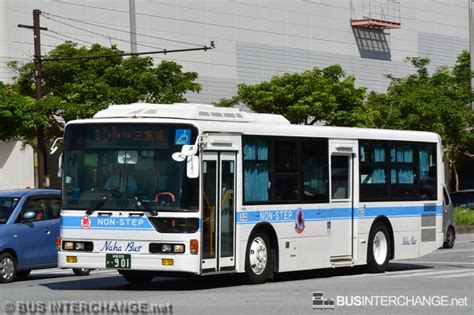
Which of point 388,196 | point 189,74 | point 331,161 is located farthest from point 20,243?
point 189,74

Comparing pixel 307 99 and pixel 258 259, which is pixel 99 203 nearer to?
pixel 258 259

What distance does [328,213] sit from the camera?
2066cm

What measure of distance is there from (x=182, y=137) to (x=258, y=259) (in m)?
2.63

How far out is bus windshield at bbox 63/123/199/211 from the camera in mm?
17422

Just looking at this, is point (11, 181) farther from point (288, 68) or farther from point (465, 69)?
point (465, 69)

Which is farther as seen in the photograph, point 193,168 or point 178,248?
point 178,248

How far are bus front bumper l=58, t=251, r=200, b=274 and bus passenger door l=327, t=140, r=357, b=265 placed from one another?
419cm

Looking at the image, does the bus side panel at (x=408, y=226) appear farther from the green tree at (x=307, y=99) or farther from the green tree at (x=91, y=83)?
the green tree at (x=307, y=99)

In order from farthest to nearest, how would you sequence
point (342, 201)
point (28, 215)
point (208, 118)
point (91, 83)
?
point (91, 83)
point (342, 201)
point (28, 215)
point (208, 118)

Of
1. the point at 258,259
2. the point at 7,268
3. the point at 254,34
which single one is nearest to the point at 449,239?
the point at 258,259

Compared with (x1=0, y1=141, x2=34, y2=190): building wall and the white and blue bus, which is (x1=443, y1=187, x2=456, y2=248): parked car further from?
(x1=0, y1=141, x2=34, y2=190): building wall

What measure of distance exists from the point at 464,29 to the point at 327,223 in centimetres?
5682

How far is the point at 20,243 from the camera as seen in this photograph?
20.4 metres

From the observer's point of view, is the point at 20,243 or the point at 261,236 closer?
the point at 261,236
